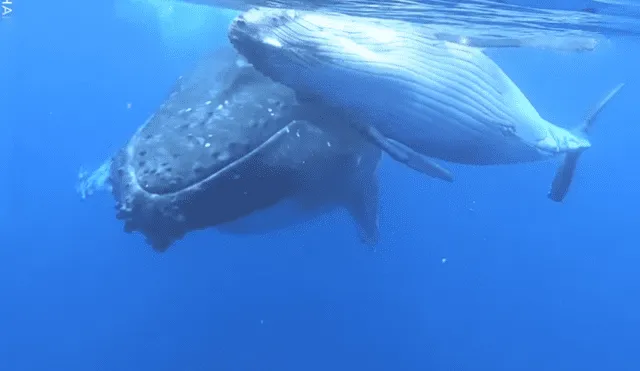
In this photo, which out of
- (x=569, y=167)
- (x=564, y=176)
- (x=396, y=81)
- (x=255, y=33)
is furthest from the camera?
(x=564, y=176)

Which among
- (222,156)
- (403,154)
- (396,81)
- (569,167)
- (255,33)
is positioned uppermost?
(255,33)

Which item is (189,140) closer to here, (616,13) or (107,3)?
(616,13)

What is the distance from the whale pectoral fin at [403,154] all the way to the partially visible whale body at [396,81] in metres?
0.05

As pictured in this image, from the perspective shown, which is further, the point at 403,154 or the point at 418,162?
the point at 418,162

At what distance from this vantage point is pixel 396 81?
21.1ft

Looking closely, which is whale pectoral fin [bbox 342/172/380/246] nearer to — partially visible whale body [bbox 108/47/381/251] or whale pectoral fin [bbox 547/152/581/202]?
partially visible whale body [bbox 108/47/381/251]

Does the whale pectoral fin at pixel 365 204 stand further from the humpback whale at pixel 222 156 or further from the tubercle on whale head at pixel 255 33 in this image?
the tubercle on whale head at pixel 255 33

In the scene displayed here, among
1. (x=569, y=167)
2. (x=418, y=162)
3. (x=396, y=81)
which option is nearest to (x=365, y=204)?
(x=418, y=162)

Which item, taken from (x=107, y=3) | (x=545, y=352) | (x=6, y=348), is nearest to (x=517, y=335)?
(x=545, y=352)

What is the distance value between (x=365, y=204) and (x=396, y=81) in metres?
3.90

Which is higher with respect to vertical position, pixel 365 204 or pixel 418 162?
pixel 418 162

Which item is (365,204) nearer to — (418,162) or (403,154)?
(418,162)

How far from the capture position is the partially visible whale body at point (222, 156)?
20.8 ft

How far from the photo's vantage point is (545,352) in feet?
63.4
